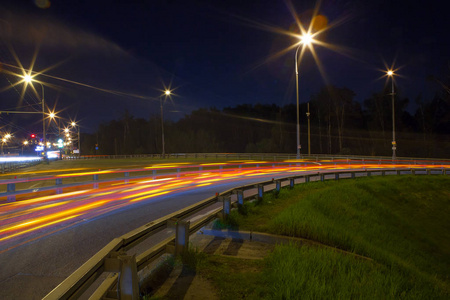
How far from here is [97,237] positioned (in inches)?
Answer: 288

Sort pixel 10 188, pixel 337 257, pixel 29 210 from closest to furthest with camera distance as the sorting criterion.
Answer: pixel 337 257
pixel 29 210
pixel 10 188

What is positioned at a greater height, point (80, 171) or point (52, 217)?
point (80, 171)

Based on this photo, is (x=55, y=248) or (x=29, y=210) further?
(x=29, y=210)

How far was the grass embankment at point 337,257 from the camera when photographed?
14.1 feet

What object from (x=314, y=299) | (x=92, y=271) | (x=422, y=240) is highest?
(x=92, y=271)

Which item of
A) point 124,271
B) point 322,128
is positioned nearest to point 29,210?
point 124,271

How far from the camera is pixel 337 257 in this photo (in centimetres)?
536

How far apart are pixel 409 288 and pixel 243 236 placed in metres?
Result: 3.16

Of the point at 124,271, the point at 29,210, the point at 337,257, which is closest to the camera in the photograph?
the point at 124,271

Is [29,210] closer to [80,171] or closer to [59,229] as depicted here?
[59,229]

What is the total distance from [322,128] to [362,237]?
61649mm

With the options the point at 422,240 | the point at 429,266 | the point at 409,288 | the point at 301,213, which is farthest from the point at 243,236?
the point at 422,240

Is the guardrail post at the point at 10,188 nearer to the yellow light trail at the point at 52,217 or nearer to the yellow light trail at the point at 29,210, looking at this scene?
the yellow light trail at the point at 29,210

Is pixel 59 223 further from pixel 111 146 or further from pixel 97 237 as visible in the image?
pixel 111 146
